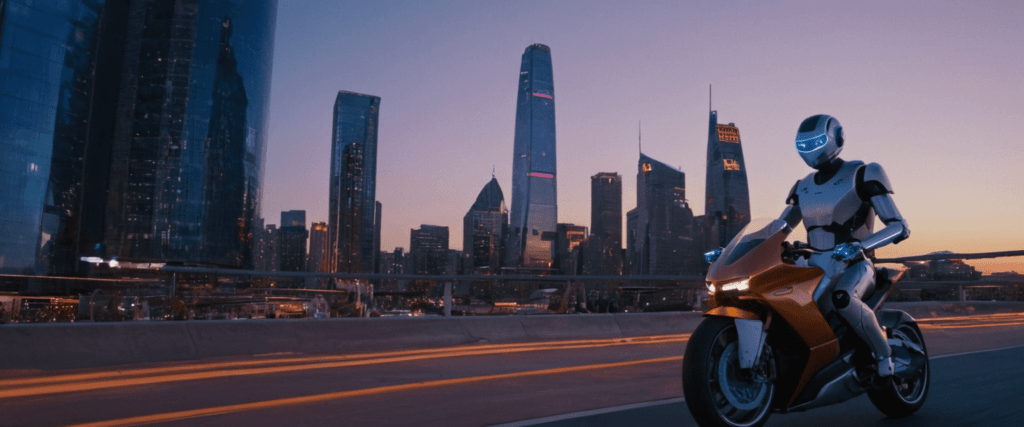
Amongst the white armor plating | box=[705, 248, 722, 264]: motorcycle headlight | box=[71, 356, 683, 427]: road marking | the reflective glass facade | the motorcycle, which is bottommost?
box=[71, 356, 683, 427]: road marking

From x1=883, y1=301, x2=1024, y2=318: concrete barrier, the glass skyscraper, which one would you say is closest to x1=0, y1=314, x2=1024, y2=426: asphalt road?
x1=883, y1=301, x2=1024, y2=318: concrete barrier

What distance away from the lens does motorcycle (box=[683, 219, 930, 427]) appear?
4223 mm

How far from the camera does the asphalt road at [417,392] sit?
17.1 feet

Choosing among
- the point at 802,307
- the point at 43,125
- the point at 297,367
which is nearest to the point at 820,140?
the point at 802,307

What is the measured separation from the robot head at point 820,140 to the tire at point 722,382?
169cm

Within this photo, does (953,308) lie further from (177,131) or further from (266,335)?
(177,131)

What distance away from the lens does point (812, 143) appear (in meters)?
5.50

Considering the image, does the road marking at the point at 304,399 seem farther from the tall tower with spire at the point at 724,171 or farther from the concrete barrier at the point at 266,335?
the tall tower with spire at the point at 724,171

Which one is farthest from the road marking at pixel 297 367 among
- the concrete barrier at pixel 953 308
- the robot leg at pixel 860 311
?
the concrete barrier at pixel 953 308

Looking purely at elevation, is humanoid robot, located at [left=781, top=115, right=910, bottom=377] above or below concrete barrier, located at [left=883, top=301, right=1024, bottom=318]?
above

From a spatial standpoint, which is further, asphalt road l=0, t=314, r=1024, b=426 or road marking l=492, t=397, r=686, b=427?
asphalt road l=0, t=314, r=1024, b=426

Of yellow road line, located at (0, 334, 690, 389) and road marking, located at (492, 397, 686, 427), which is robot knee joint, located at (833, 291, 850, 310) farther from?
yellow road line, located at (0, 334, 690, 389)

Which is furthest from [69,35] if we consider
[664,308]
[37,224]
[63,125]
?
[664,308]

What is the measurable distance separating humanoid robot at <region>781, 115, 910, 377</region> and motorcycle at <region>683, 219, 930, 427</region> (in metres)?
0.09
